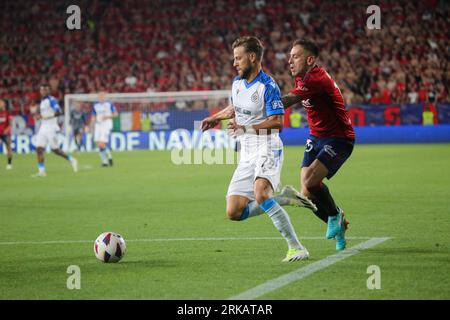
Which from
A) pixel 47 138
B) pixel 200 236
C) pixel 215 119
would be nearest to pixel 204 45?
pixel 47 138

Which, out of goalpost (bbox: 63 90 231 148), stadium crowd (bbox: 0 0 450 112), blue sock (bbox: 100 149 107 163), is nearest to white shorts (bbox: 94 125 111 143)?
blue sock (bbox: 100 149 107 163)

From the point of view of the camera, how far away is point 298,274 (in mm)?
7281

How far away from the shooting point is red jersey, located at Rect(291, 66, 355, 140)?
8.78 meters

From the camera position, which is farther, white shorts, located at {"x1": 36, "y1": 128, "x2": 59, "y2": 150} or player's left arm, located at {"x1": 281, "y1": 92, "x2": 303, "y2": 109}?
white shorts, located at {"x1": 36, "y1": 128, "x2": 59, "y2": 150}

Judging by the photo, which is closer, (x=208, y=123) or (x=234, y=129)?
(x=234, y=129)

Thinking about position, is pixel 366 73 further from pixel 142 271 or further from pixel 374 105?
pixel 142 271

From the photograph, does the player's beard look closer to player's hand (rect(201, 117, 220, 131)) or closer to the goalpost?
player's hand (rect(201, 117, 220, 131))

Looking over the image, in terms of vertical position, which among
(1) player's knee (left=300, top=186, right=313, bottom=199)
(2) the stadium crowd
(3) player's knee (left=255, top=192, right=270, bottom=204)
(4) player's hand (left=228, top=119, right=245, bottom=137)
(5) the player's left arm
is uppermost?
(2) the stadium crowd

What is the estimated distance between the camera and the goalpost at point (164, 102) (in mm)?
32469

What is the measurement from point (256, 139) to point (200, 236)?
2.25 metres

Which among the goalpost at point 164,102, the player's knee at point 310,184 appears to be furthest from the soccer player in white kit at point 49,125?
the player's knee at point 310,184

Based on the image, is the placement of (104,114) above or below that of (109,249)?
above

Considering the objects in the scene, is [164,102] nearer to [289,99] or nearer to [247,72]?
[289,99]

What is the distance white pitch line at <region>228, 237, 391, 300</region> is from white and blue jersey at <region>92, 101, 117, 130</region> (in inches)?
711
